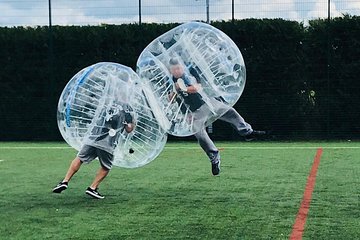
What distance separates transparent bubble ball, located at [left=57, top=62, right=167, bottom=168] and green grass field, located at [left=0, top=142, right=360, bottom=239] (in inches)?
28.1

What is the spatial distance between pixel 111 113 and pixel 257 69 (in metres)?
10.9

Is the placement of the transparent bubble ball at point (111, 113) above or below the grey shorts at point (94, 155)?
above

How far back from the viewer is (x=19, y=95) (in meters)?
18.8

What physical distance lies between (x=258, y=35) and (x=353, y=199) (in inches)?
421

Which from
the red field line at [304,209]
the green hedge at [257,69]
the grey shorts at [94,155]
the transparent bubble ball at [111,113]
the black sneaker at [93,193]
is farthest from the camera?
the green hedge at [257,69]

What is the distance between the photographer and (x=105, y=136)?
764 cm

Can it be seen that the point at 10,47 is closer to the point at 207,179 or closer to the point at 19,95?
the point at 19,95

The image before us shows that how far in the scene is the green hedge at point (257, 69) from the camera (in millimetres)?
17531

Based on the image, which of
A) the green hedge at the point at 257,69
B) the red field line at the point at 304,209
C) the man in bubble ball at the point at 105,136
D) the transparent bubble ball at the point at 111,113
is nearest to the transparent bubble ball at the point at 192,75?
the transparent bubble ball at the point at 111,113

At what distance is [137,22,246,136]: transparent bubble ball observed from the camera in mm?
7137

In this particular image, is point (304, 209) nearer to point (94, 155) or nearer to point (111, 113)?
point (111, 113)

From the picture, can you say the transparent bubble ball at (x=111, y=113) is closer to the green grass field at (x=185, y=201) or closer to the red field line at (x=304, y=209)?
the green grass field at (x=185, y=201)

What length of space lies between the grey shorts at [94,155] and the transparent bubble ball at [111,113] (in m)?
0.27

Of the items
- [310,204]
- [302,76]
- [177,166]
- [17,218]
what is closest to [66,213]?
[17,218]
